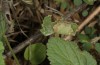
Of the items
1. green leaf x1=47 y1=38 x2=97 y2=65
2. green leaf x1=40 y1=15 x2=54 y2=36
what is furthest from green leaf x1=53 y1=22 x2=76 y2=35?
green leaf x1=47 y1=38 x2=97 y2=65

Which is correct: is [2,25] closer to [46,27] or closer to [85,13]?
[46,27]

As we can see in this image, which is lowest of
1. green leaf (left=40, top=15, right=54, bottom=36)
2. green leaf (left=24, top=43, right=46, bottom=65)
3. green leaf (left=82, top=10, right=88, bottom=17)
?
green leaf (left=24, top=43, right=46, bottom=65)

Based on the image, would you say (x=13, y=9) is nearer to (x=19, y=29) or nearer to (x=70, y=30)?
(x=19, y=29)

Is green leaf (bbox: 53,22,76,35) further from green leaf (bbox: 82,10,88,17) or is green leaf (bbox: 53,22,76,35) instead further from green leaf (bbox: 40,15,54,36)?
green leaf (bbox: 82,10,88,17)

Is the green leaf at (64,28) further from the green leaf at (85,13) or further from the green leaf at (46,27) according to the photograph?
the green leaf at (85,13)

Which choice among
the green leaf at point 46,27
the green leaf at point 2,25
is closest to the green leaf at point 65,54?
the green leaf at point 46,27

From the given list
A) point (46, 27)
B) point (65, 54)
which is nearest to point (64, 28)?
point (46, 27)
